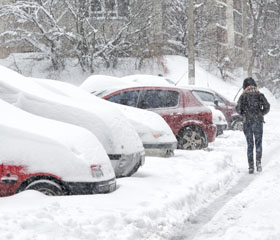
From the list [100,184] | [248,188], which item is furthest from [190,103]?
[100,184]

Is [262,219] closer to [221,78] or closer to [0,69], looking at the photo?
[0,69]

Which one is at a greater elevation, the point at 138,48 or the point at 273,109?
Answer: the point at 138,48

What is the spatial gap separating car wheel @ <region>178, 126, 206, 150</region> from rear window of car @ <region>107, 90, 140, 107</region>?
1.30 metres

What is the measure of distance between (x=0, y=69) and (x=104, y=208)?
3.12 meters

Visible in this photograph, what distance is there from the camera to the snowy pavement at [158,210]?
5.32 metres

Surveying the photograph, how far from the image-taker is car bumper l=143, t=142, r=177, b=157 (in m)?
10.5

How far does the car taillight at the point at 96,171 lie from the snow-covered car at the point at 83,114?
1.23m

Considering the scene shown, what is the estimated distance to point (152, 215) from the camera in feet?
20.4

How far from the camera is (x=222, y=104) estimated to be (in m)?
18.2

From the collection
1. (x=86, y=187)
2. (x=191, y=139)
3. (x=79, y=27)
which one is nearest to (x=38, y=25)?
(x=79, y=27)

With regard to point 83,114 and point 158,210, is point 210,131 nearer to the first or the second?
point 83,114

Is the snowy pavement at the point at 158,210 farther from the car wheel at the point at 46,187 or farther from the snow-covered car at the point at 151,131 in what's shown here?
the snow-covered car at the point at 151,131

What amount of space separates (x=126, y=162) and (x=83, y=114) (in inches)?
35.7

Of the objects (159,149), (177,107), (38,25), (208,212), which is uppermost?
(38,25)
